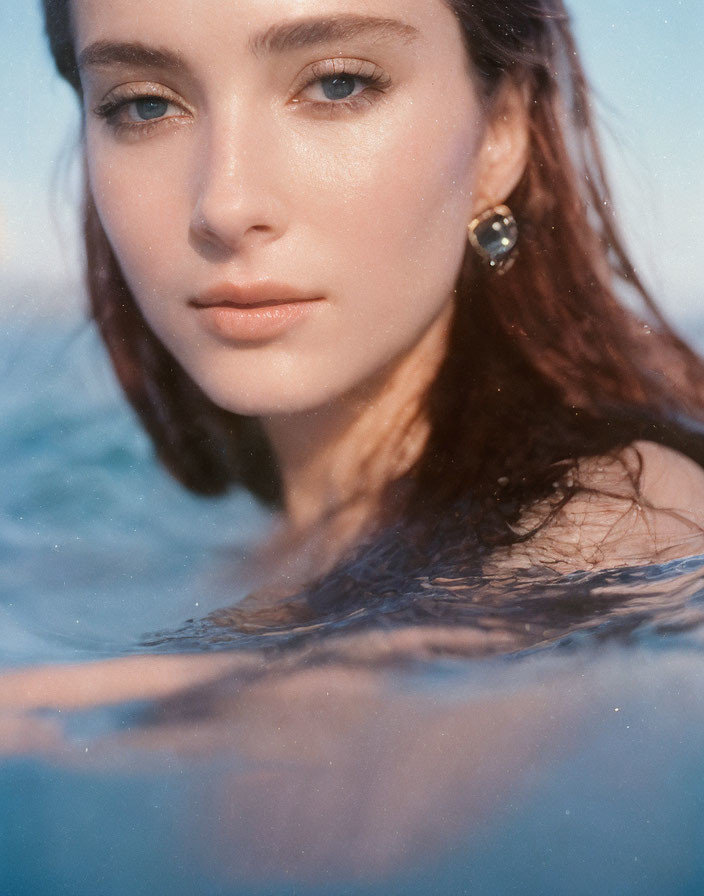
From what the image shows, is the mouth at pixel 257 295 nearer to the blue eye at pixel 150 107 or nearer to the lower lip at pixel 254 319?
the lower lip at pixel 254 319

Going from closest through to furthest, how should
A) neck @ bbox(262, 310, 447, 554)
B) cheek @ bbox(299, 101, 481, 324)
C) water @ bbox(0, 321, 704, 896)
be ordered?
water @ bbox(0, 321, 704, 896)
cheek @ bbox(299, 101, 481, 324)
neck @ bbox(262, 310, 447, 554)

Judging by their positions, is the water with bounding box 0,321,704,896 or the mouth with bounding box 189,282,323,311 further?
the mouth with bounding box 189,282,323,311

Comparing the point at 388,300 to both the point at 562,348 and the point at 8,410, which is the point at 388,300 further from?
the point at 8,410

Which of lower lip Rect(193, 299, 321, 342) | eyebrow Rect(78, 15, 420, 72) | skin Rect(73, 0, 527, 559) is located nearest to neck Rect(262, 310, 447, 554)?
skin Rect(73, 0, 527, 559)

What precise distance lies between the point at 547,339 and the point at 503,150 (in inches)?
5.3

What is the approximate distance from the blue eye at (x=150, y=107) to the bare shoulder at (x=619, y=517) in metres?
0.34

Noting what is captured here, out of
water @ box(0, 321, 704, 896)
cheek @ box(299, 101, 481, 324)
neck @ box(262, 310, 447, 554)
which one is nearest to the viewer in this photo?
water @ box(0, 321, 704, 896)

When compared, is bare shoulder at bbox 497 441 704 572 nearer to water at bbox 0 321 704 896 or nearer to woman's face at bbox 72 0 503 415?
water at bbox 0 321 704 896

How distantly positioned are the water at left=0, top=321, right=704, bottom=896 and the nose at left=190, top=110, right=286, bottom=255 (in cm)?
24

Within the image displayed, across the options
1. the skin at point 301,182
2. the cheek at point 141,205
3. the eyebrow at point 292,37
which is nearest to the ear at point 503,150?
the skin at point 301,182

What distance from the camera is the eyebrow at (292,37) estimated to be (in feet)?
2.14

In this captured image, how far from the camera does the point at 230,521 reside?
95 cm

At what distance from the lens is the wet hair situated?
773mm

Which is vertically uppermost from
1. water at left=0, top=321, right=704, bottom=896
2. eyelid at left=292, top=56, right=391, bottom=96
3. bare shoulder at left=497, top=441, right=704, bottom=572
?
eyelid at left=292, top=56, right=391, bottom=96
